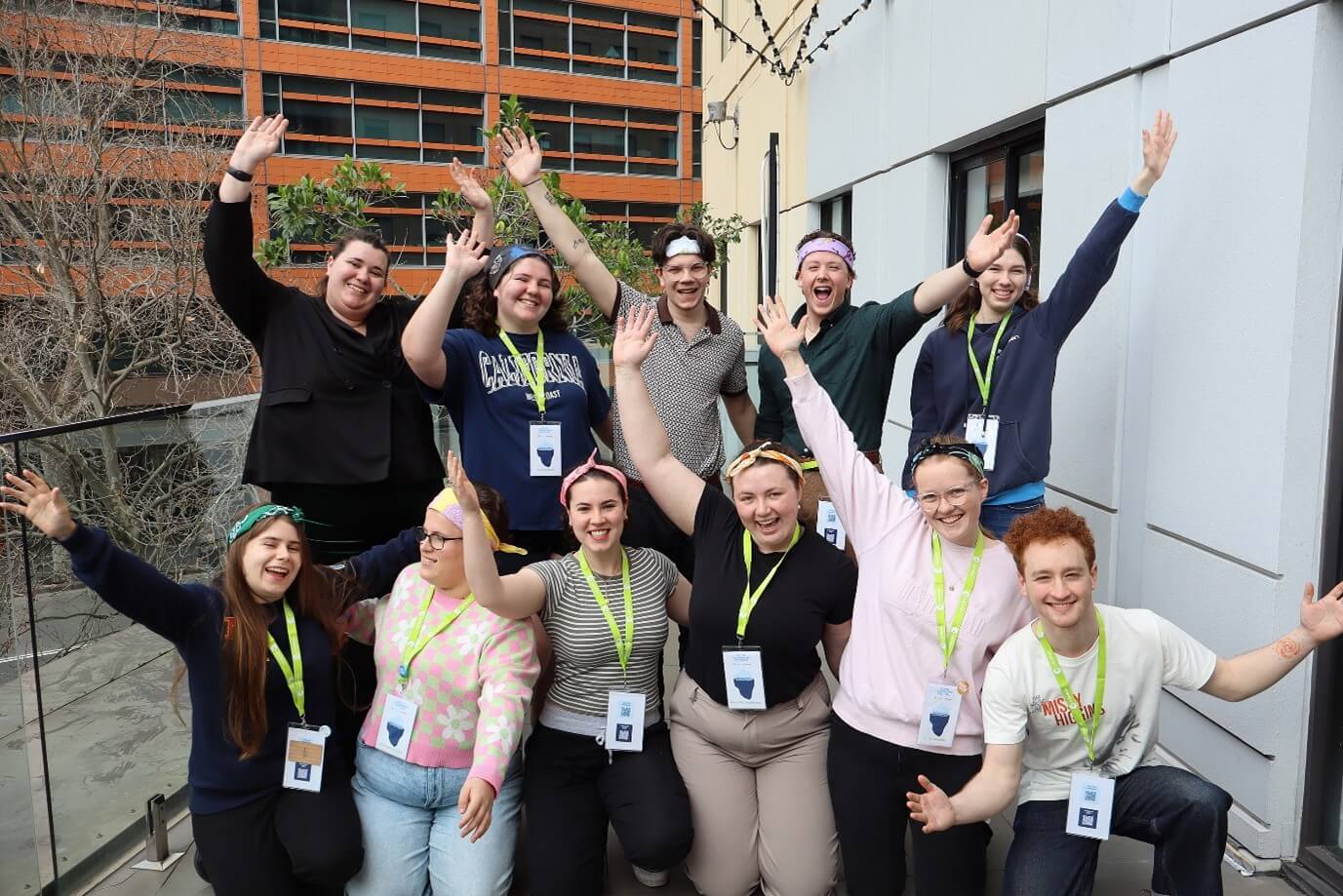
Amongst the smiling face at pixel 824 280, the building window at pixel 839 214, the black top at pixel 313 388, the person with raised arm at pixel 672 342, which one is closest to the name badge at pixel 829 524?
the person with raised arm at pixel 672 342

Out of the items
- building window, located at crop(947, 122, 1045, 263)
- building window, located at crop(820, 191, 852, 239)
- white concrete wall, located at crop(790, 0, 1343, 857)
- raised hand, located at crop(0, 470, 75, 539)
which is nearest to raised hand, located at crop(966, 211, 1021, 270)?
white concrete wall, located at crop(790, 0, 1343, 857)

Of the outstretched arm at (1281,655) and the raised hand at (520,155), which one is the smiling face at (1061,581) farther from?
the raised hand at (520,155)

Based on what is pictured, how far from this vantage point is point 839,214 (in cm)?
839

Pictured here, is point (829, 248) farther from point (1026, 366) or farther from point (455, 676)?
point (455, 676)

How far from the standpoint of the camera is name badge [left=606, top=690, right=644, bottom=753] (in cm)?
288

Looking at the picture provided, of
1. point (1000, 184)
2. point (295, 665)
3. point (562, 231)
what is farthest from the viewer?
point (1000, 184)

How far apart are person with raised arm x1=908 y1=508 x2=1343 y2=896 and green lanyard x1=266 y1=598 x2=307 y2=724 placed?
5.64 ft

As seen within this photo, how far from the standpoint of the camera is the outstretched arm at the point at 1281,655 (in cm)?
240

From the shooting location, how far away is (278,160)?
1267 inches

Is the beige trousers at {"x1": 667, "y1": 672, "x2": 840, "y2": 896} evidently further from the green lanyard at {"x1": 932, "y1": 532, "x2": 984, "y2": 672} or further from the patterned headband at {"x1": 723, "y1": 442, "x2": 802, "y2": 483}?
the patterned headband at {"x1": 723, "y1": 442, "x2": 802, "y2": 483}

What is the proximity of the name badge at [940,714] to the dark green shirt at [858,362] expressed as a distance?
115 centimetres

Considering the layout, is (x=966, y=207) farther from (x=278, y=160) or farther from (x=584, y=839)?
(x=278, y=160)

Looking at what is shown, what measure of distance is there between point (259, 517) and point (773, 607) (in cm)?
150

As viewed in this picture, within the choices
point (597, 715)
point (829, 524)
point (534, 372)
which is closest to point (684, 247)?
point (534, 372)
